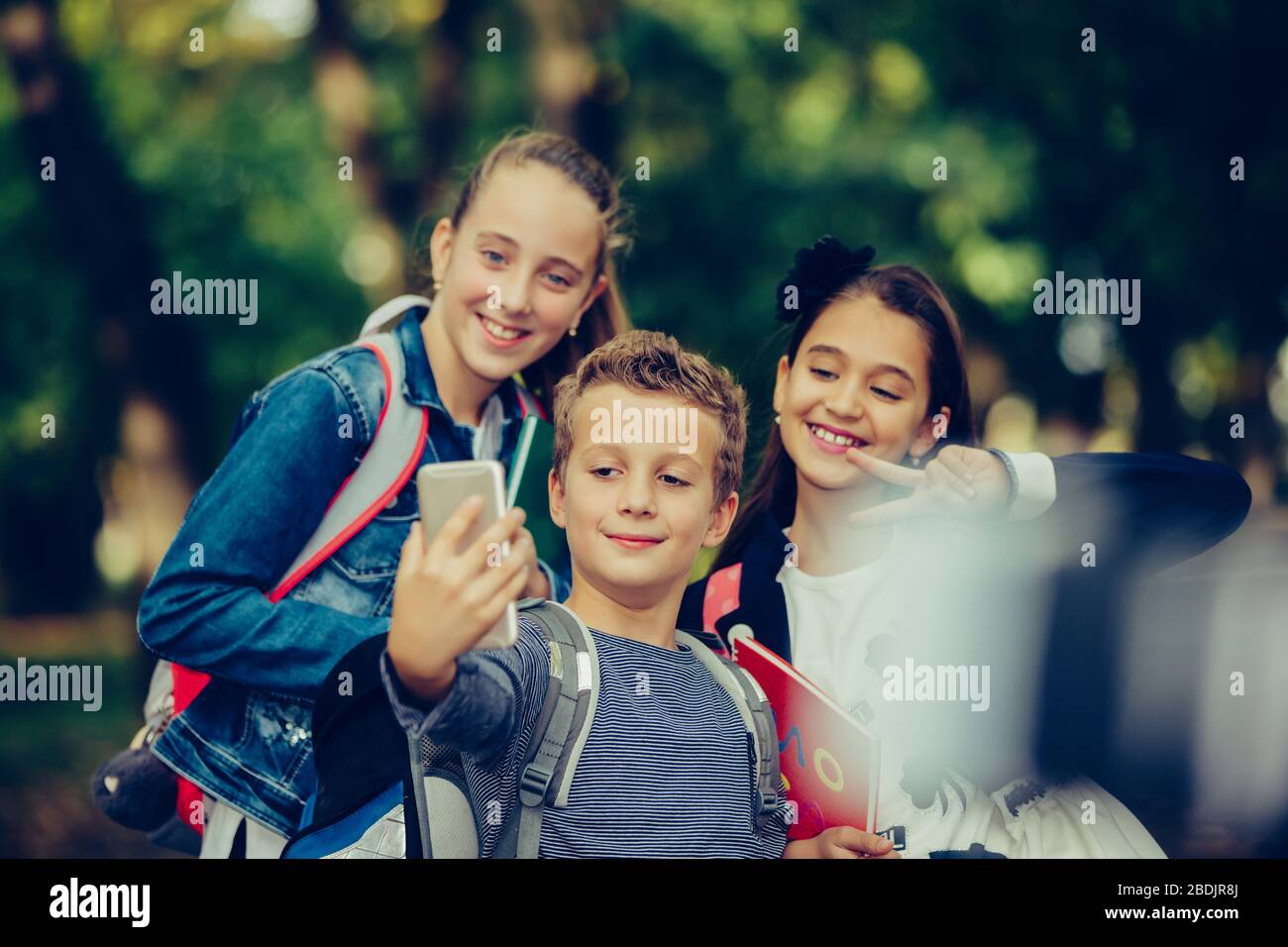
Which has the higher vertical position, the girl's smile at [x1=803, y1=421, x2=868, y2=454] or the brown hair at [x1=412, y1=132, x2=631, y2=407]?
the brown hair at [x1=412, y1=132, x2=631, y2=407]

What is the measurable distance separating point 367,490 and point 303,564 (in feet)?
0.68

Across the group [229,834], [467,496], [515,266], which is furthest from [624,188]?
[229,834]

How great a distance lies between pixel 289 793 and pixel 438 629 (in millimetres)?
986

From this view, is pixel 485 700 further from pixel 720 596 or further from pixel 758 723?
pixel 720 596

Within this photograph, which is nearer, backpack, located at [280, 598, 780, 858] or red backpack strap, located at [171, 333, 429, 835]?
backpack, located at [280, 598, 780, 858]

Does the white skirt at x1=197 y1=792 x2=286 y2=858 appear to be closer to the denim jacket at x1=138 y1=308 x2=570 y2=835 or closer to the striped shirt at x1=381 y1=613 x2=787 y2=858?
the denim jacket at x1=138 y1=308 x2=570 y2=835

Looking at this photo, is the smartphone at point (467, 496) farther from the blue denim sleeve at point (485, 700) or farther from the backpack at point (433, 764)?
the backpack at point (433, 764)

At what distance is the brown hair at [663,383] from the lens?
2791 millimetres

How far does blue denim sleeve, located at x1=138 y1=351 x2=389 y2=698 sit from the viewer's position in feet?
9.44

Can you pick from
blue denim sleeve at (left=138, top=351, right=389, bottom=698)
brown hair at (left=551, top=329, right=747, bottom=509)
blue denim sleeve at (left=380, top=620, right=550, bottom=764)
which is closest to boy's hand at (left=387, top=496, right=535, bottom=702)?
blue denim sleeve at (left=380, top=620, right=550, bottom=764)

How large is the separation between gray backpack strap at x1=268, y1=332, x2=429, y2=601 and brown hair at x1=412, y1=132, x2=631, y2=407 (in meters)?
0.35

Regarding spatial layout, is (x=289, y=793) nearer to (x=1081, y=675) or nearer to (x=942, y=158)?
(x=1081, y=675)
